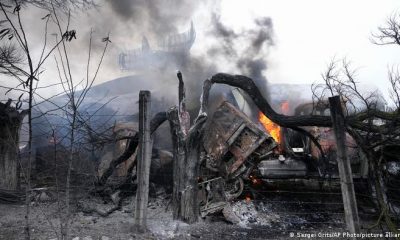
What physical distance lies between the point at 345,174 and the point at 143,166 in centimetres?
309

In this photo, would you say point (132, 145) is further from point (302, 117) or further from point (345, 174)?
point (345, 174)

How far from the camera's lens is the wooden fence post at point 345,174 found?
4258 millimetres

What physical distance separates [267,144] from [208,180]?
5.73 feet

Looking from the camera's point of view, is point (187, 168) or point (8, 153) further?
point (8, 153)

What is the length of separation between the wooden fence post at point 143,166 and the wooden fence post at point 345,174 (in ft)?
9.72

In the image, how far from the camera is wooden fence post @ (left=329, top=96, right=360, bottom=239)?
4.26 meters

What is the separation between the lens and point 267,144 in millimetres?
7883

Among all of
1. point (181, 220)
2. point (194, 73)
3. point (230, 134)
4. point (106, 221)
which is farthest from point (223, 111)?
point (194, 73)

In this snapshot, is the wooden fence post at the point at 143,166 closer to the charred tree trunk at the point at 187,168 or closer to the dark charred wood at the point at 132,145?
the charred tree trunk at the point at 187,168

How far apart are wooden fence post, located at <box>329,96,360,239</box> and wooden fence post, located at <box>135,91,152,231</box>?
2.96m

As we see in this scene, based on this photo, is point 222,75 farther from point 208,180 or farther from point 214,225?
point 214,225

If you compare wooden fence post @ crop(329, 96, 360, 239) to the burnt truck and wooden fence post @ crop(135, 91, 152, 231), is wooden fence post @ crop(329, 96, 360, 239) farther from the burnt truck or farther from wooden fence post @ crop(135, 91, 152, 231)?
the burnt truck

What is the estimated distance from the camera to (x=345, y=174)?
4.35 m

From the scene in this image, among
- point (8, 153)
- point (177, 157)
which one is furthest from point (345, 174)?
point (8, 153)
